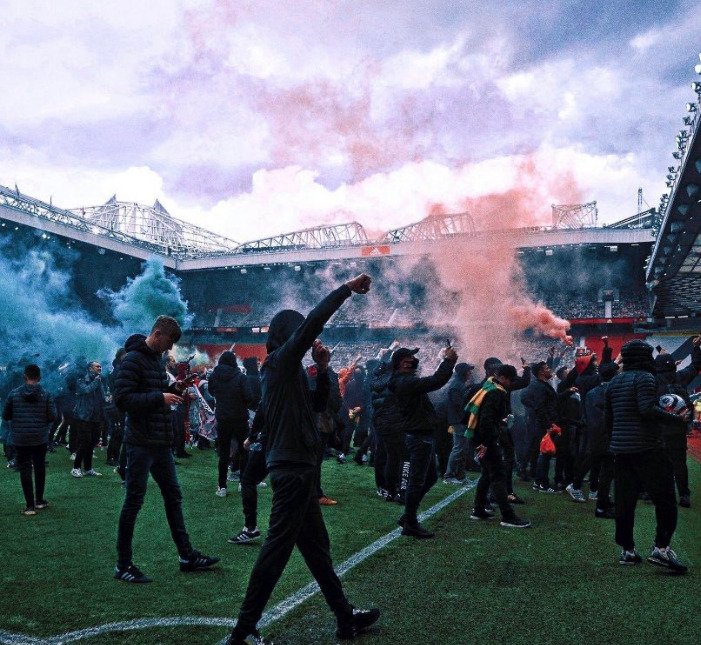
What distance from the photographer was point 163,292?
4081 centimetres

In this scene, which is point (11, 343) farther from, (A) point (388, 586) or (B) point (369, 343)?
(A) point (388, 586)

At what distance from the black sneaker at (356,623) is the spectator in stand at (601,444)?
14.1 ft

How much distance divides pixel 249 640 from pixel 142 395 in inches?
74.6

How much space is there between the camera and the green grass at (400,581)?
11.7 feet

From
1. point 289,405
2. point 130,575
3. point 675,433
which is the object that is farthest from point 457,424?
point 289,405

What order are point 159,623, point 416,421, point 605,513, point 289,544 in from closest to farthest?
point 289,544
point 159,623
point 416,421
point 605,513

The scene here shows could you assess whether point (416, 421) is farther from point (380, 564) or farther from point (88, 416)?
point (88, 416)

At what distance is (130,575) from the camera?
4.46 m

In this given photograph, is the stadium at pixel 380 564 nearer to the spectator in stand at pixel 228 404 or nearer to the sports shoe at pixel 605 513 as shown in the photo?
the sports shoe at pixel 605 513

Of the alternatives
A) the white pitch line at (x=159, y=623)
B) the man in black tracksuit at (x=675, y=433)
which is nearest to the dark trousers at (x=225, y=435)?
the white pitch line at (x=159, y=623)

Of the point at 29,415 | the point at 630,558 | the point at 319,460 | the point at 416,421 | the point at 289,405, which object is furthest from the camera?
the point at 29,415

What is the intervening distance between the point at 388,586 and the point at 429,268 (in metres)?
38.2

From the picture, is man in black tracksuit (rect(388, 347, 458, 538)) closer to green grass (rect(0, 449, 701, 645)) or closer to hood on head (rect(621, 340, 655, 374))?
green grass (rect(0, 449, 701, 645))

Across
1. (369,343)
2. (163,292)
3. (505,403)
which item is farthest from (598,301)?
(505,403)
